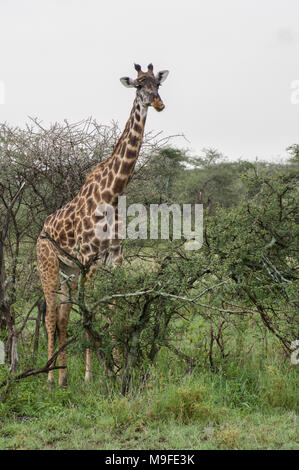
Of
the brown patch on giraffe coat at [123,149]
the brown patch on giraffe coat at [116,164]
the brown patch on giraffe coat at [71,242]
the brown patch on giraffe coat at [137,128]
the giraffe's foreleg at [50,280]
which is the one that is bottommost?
the giraffe's foreleg at [50,280]

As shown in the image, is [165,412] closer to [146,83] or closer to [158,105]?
[158,105]

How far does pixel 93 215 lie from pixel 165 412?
2074 millimetres

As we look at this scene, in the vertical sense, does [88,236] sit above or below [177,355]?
above

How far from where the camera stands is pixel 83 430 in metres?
3.91

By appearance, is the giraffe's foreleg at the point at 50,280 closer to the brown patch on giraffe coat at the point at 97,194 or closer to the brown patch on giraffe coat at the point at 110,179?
the brown patch on giraffe coat at the point at 97,194

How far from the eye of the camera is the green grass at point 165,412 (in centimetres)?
371

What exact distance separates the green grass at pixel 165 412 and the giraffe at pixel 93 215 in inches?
26.9

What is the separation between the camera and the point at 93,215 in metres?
5.34

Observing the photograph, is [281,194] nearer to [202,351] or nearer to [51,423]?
[202,351]

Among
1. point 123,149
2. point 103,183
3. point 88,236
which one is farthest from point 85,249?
point 123,149

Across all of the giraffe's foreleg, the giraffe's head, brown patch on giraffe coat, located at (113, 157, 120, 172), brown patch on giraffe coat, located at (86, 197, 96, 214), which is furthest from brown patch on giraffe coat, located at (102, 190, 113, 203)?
the giraffe's head

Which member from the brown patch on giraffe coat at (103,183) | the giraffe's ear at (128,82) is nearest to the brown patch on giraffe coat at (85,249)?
the brown patch on giraffe coat at (103,183)

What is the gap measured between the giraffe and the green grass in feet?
2.24
